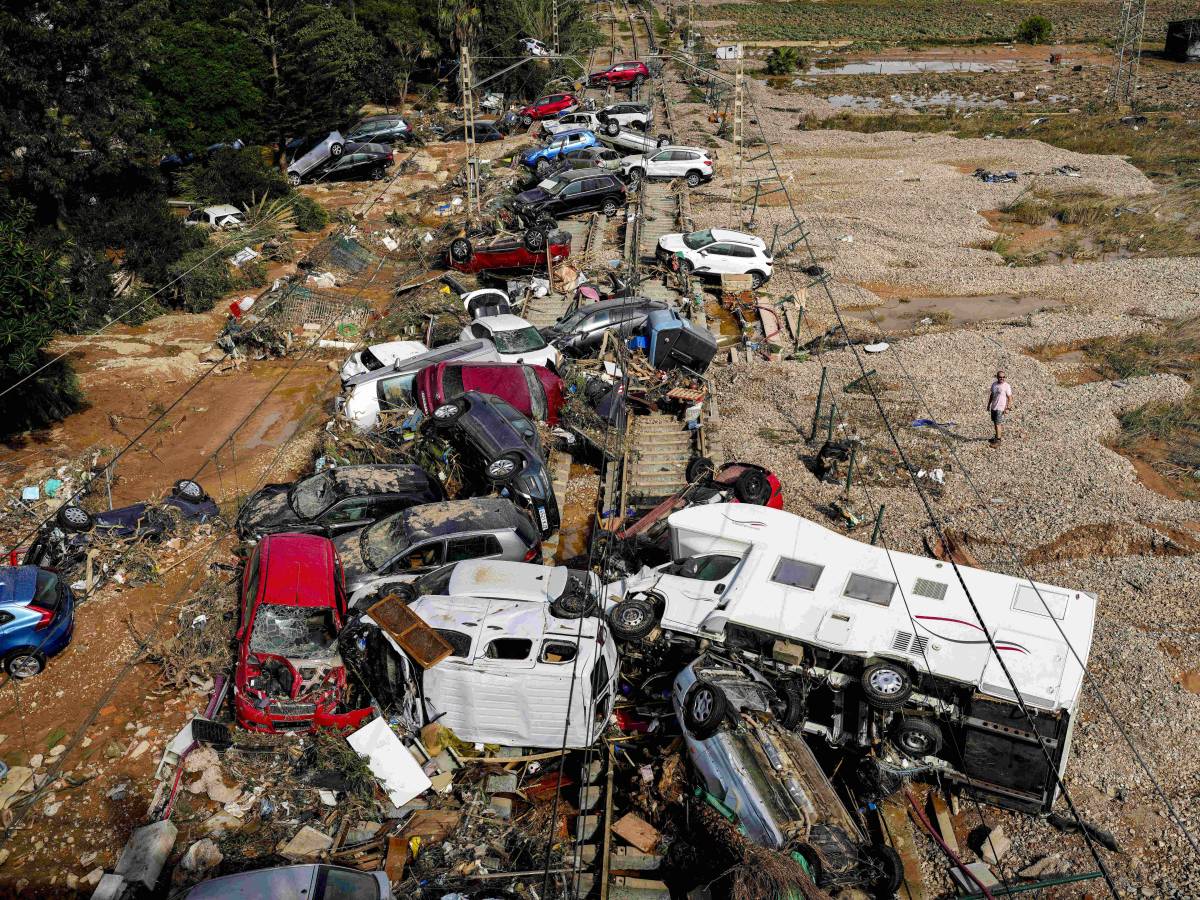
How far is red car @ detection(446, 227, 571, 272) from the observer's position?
80.8 ft

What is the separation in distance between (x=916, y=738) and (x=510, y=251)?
18170 mm

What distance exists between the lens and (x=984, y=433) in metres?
17.6

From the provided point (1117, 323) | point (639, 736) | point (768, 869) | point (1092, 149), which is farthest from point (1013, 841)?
point (1092, 149)

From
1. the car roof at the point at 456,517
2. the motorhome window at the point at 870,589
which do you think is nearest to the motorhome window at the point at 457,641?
the car roof at the point at 456,517

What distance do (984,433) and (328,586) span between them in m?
12.9

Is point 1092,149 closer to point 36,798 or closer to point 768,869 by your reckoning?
point 768,869

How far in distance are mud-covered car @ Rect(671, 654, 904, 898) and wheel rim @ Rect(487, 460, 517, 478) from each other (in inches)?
200

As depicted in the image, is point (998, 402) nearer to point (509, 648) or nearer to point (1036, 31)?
point (509, 648)

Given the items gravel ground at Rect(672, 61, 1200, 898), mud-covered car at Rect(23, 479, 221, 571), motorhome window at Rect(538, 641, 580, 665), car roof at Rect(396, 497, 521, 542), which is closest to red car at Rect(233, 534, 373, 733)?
car roof at Rect(396, 497, 521, 542)

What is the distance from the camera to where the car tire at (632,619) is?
10.9m

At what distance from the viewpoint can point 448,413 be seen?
15617 millimetres

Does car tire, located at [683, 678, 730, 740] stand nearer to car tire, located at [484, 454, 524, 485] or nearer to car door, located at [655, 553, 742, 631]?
car door, located at [655, 553, 742, 631]

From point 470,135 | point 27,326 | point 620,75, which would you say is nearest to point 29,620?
point 27,326

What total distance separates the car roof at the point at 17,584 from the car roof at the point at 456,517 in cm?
485
